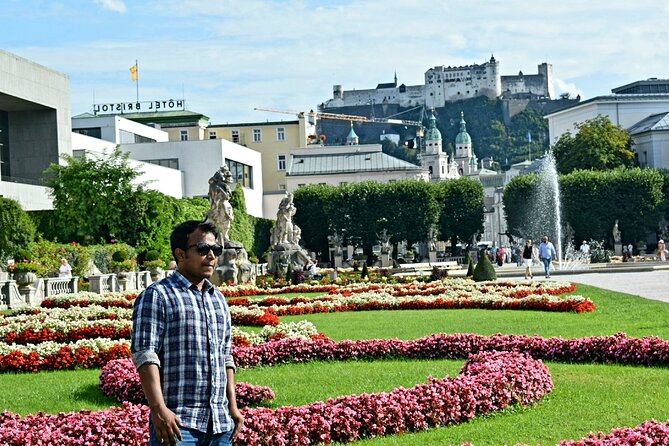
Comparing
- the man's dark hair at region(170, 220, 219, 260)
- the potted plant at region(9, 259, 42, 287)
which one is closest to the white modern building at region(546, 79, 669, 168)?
the potted plant at region(9, 259, 42, 287)

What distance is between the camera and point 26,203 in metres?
49.7

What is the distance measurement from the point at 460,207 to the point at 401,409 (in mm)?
66781

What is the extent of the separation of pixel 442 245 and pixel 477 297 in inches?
2420

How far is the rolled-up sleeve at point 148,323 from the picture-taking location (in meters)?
5.65

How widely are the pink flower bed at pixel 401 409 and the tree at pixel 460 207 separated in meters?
64.8

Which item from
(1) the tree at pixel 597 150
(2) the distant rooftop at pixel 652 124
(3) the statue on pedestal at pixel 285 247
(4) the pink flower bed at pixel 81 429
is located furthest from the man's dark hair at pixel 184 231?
(2) the distant rooftop at pixel 652 124

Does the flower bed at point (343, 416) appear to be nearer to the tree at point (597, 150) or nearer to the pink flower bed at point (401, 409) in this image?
the pink flower bed at point (401, 409)

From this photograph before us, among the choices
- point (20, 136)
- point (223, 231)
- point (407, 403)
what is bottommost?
point (407, 403)

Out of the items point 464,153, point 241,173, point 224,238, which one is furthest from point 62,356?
point 464,153

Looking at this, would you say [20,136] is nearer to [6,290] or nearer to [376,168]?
[6,290]

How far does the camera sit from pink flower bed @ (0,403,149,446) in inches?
324

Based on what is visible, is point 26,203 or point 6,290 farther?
point 26,203

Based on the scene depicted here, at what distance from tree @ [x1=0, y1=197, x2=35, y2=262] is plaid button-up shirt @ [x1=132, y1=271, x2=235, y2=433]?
34563 millimetres

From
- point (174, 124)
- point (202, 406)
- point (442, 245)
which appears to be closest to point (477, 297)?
point (202, 406)
